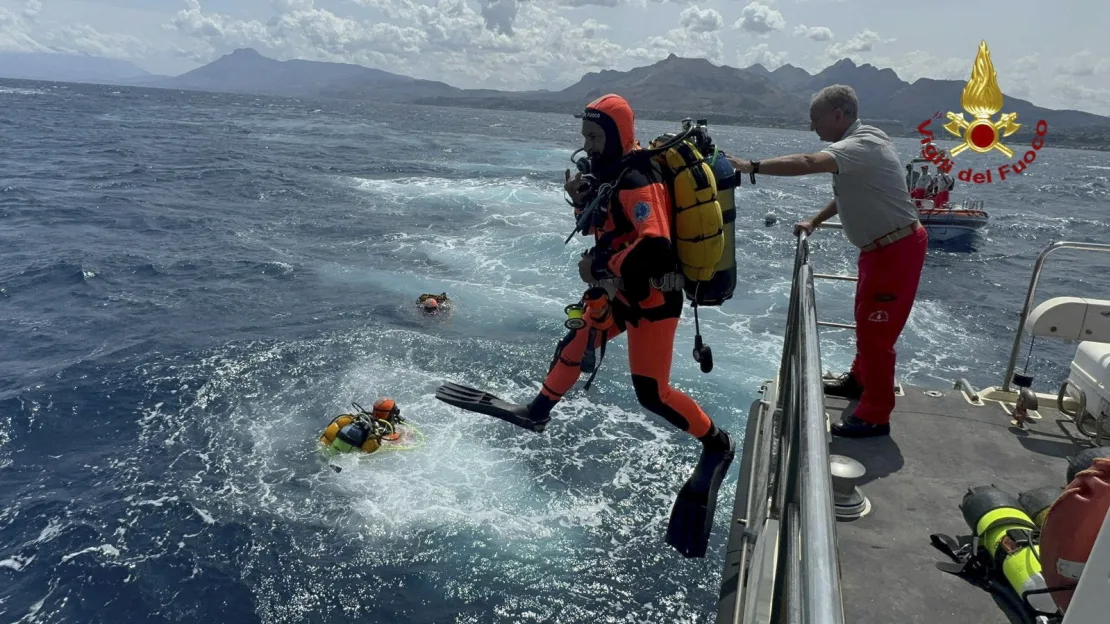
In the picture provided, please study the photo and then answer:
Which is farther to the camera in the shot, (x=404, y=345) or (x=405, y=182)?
(x=405, y=182)

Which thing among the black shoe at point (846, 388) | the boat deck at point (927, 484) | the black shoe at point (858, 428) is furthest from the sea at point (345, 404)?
the black shoe at point (858, 428)

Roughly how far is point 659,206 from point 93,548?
28.9 feet

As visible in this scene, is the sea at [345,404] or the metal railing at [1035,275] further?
the sea at [345,404]

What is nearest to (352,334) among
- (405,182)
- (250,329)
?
(250,329)

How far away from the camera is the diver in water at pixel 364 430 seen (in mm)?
10508

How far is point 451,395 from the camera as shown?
5551 mm

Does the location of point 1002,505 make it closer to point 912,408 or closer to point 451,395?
point 912,408

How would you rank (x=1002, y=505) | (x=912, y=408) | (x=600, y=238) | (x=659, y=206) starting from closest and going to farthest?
1. (x=1002, y=505)
2. (x=659, y=206)
3. (x=600, y=238)
4. (x=912, y=408)

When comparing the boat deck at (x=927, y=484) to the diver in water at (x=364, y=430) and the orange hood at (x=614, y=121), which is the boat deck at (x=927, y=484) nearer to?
the orange hood at (x=614, y=121)

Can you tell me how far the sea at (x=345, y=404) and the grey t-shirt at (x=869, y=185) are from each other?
259cm

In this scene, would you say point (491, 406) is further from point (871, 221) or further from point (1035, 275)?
point (1035, 275)

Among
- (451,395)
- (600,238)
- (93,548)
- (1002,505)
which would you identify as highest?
(600,238)

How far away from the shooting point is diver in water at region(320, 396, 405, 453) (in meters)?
10.5

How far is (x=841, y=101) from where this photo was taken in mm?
4352
